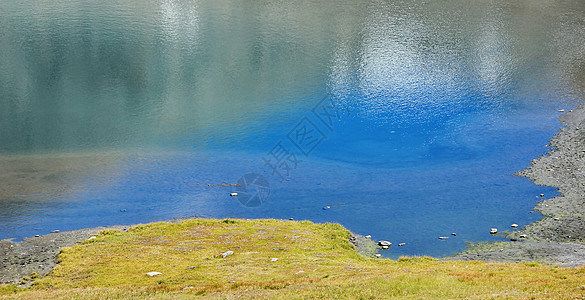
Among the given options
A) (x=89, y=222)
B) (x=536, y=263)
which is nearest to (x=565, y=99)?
(x=536, y=263)

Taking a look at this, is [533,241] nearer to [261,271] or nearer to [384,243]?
[384,243]

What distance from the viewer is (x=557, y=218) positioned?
54.1 m

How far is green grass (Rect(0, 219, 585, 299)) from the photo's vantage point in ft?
98.0

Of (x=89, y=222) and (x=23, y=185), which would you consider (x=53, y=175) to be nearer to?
(x=23, y=185)

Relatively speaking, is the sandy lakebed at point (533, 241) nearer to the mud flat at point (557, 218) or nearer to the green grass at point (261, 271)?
the mud flat at point (557, 218)

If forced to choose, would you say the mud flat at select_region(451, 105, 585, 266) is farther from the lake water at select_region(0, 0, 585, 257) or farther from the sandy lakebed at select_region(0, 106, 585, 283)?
the lake water at select_region(0, 0, 585, 257)

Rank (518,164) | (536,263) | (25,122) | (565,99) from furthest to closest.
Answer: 1. (565,99)
2. (25,122)
3. (518,164)
4. (536,263)

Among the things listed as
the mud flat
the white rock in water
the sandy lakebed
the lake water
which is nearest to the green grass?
the sandy lakebed

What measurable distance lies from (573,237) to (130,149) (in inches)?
2053

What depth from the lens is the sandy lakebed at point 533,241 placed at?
147 ft

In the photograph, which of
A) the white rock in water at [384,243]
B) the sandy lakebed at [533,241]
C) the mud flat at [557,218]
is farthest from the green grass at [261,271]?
the mud flat at [557,218]

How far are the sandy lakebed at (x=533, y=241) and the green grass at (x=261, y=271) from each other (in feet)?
7.26

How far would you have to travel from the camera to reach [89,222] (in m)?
56.9

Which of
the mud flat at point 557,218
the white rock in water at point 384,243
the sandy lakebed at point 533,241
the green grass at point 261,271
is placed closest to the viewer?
A: the green grass at point 261,271
